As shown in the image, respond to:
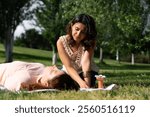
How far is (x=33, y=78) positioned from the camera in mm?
9812

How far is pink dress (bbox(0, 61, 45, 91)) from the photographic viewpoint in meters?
9.64

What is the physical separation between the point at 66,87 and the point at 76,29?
1.12m

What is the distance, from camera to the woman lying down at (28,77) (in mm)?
9555

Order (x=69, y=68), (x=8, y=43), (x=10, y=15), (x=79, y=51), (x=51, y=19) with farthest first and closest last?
1. (x=51, y=19)
2. (x=8, y=43)
3. (x=10, y=15)
4. (x=79, y=51)
5. (x=69, y=68)

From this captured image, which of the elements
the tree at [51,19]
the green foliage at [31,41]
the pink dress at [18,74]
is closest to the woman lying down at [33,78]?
the pink dress at [18,74]

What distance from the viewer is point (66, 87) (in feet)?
31.6

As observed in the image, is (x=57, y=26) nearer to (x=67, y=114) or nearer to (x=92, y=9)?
(x=92, y=9)

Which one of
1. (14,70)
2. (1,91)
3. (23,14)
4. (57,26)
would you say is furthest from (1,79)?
(57,26)

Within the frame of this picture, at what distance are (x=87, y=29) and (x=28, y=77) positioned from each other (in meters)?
1.46

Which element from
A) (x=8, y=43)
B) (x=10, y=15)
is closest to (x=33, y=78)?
(x=10, y=15)

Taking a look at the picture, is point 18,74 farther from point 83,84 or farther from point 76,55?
point 83,84

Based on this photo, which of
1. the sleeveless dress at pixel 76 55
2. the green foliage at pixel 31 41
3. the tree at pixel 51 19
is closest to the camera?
the sleeveless dress at pixel 76 55

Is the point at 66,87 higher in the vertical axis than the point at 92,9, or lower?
lower

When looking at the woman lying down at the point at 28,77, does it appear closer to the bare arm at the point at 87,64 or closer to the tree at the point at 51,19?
the bare arm at the point at 87,64
